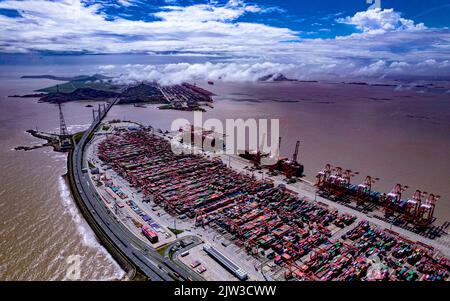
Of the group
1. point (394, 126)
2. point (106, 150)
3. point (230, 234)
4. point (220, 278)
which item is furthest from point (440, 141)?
point (106, 150)

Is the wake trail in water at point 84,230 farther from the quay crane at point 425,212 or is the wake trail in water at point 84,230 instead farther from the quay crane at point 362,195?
the quay crane at point 425,212

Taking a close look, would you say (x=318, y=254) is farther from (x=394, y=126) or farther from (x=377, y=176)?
(x=394, y=126)

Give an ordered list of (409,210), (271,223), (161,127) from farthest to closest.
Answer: (161,127), (409,210), (271,223)

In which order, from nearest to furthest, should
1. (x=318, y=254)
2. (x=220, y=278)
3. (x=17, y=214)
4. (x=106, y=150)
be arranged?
(x=220, y=278) < (x=318, y=254) < (x=17, y=214) < (x=106, y=150)

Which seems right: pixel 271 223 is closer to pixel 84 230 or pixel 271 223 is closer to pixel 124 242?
pixel 124 242

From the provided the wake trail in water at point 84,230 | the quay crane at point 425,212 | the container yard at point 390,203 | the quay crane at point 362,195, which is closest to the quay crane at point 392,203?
the container yard at point 390,203

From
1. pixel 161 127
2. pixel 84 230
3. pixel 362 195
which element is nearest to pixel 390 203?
pixel 362 195
